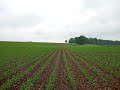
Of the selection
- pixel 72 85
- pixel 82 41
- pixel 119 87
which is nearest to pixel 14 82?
pixel 72 85

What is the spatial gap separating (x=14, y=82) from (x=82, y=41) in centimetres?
14741

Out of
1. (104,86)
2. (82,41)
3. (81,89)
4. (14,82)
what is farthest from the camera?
(82,41)

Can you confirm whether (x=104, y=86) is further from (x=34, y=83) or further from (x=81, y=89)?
(x=34, y=83)

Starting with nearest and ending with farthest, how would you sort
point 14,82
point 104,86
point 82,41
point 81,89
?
point 81,89
point 104,86
point 14,82
point 82,41

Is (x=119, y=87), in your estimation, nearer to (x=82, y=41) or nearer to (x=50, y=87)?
(x=50, y=87)

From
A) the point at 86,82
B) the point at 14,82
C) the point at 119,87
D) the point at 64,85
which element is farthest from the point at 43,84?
the point at 119,87

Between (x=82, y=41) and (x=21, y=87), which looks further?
(x=82, y=41)

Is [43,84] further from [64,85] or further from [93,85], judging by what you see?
[93,85]

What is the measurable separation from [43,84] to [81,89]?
2.89m

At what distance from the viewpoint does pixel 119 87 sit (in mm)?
11641

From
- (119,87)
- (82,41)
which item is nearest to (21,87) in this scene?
(119,87)

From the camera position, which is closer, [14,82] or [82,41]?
[14,82]

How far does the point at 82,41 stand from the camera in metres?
158

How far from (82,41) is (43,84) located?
148 meters
